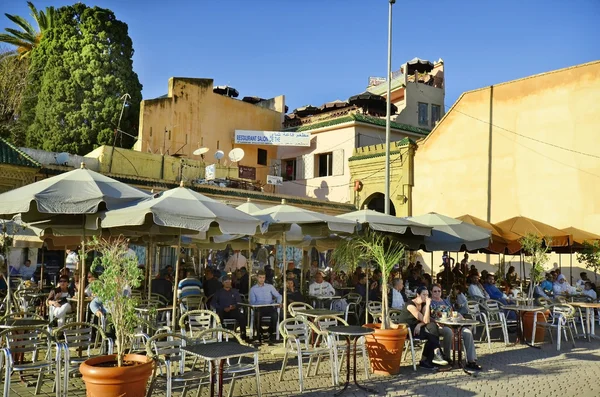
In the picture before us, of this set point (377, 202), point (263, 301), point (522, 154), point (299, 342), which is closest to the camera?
point (299, 342)

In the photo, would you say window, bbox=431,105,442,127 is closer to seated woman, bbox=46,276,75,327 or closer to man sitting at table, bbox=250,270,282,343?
man sitting at table, bbox=250,270,282,343

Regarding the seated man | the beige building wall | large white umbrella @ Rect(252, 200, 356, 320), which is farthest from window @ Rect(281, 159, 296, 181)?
large white umbrella @ Rect(252, 200, 356, 320)

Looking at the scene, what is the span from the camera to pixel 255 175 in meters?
29.7

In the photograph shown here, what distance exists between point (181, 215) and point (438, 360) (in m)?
4.41

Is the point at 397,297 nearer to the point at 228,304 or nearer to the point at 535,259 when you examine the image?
the point at 228,304

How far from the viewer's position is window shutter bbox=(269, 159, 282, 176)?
3033 cm

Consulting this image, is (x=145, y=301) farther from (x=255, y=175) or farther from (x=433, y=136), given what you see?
(x=255, y=175)

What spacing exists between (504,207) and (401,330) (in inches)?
622

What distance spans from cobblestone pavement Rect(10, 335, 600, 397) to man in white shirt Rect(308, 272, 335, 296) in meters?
2.67

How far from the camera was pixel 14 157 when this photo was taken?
16766mm

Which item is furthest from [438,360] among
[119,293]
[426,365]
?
[119,293]

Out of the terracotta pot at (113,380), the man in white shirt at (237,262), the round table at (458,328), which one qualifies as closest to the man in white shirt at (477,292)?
the round table at (458,328)

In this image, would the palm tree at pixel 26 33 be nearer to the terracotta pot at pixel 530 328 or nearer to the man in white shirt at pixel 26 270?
the man in white shirt at pixel 26 270

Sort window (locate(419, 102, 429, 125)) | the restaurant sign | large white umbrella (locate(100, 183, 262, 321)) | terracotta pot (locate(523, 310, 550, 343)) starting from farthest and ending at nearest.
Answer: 1. window (locate(419, 102, 429, 125))
2. the restaurant sign
3. terracotta pot (locate(523, 310, 550, 343))
4. large white umbrella (locate(100, 183, 262, 321))
